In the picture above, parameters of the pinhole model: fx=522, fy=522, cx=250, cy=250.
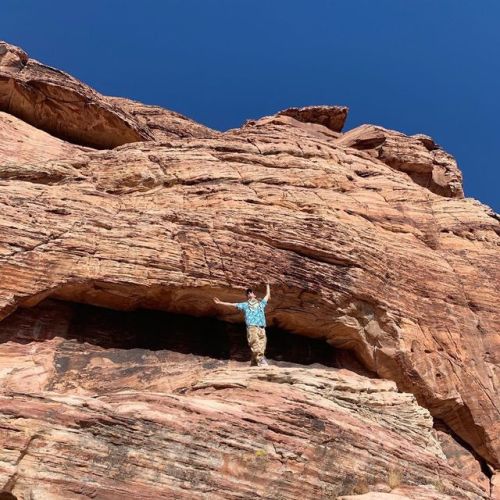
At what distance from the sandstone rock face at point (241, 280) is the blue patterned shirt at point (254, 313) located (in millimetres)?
1427

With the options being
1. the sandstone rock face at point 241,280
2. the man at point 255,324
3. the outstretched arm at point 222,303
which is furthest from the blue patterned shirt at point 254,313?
the sandstone rock face at point 241,280

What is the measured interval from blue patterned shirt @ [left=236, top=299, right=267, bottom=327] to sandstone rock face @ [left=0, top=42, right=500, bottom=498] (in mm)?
1427

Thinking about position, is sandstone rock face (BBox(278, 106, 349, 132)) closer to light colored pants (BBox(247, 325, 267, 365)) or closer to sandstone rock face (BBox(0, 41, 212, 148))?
sandstone rock face (BBox(0, 41, 212, 148))

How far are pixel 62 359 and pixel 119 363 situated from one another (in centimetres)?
188

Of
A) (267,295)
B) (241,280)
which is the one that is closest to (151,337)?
(241,280)

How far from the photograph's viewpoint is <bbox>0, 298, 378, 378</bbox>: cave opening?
1817cm

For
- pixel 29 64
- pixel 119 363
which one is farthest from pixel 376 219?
pixel 29 64

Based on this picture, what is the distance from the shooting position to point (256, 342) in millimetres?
18281

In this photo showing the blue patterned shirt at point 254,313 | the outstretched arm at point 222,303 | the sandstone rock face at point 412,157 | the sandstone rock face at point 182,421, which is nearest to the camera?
the sandstone rock face at point 182,421

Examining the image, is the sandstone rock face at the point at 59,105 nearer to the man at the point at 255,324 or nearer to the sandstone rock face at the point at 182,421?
the sandstone rock face at the point at 182,421

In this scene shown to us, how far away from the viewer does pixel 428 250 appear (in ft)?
80.4

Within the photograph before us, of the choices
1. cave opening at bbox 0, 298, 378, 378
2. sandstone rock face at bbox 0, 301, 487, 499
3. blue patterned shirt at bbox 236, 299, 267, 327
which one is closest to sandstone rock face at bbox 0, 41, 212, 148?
cave opening at bbox 0, 298, 378, 378

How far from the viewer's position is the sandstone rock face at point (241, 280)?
1258 cm

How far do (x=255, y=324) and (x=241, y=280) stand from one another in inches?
85.2
